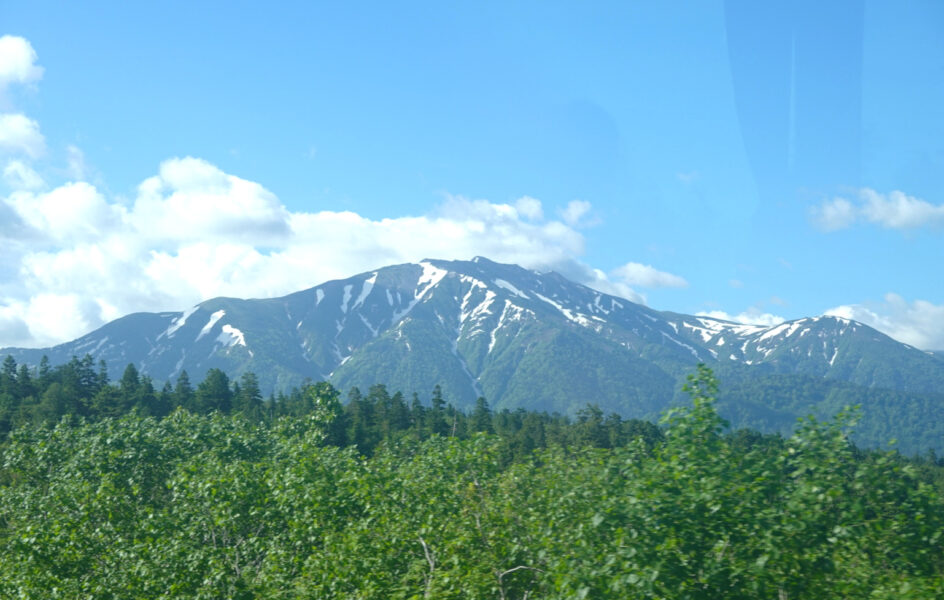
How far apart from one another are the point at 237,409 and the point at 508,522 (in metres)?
83.0

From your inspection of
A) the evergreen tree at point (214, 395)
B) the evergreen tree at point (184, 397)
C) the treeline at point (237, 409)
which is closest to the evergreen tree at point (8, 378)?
the treeline at point (237, 409)

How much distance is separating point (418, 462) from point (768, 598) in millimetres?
12490

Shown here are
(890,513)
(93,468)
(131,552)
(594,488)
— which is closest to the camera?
(890,513)

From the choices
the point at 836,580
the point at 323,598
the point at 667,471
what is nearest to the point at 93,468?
the point at 323,598

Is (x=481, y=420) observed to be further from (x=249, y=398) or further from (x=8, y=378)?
(x=8, y=378)

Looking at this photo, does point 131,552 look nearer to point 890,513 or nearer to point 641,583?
point 641,583

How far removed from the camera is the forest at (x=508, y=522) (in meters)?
11.0

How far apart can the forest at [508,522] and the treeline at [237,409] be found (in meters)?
43.9

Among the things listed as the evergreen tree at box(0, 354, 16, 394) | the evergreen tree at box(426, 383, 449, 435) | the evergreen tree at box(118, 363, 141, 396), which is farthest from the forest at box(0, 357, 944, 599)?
the evergreen tree at box(0, 354, 16, 394)

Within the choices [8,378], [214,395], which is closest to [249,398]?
[214,395]

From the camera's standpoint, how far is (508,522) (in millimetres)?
15766

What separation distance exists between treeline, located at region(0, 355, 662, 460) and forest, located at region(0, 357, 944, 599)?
4390 centimetres

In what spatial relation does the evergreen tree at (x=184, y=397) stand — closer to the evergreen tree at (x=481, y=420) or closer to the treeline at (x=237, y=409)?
the treeline at (x=237, y=409)

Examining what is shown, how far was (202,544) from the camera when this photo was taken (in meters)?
21.1
